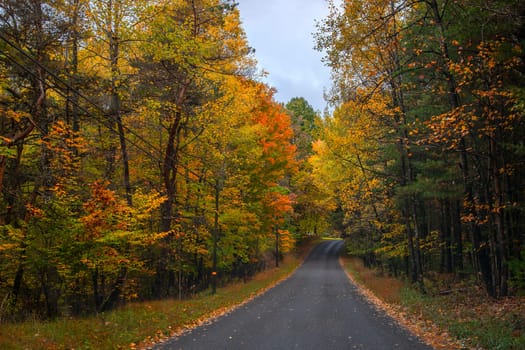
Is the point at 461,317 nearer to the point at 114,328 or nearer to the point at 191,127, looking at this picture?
the point at 114,328

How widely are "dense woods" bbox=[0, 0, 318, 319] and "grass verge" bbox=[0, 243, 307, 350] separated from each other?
1.33 metres

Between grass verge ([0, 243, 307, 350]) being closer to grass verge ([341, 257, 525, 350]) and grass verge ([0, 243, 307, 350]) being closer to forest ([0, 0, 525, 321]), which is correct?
forest ([0, 0, 525, 321])

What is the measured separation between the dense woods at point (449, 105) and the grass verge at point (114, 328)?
8.00 meters

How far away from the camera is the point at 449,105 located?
44.7 feet

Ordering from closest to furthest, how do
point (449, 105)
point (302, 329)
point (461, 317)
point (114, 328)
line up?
point (114, 328) → point (302, 329) → point (461, 317) → point (449, 105)

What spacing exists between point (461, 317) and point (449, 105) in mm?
6957

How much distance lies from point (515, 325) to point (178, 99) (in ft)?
41.5

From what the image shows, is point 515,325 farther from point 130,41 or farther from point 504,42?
point 130,41

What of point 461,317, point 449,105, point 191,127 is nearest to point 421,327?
point 461,317

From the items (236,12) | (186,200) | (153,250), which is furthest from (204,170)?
(236,12)

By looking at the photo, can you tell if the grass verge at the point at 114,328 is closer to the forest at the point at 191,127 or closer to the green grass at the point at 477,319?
the forest at the point at 191,127

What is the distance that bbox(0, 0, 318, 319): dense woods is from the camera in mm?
10656

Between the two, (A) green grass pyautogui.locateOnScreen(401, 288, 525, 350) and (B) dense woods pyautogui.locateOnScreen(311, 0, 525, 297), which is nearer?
(A) green grass pyautogui.locateOnScreen(401, 288, 525, 350)

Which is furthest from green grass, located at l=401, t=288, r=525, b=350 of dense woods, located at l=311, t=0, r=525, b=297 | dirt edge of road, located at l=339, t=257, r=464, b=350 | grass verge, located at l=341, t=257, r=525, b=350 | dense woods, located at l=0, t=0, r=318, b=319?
dense woods, located at l=0, t=0, r=318, b=319
